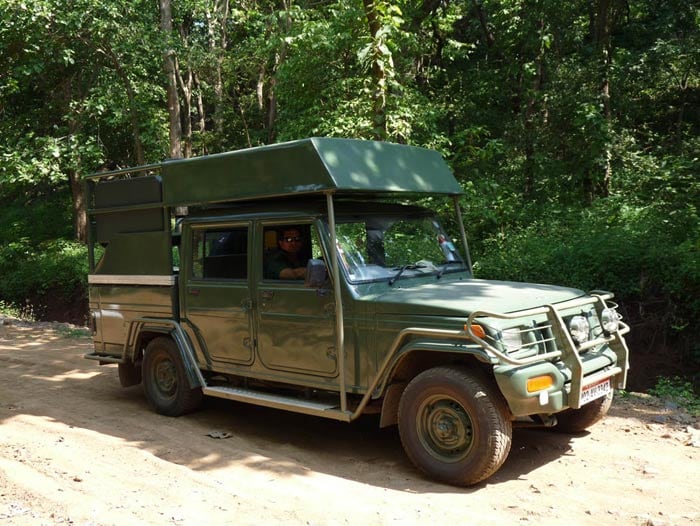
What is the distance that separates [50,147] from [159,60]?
316 cm

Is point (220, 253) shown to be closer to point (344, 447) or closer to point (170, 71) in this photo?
point (344, 447)

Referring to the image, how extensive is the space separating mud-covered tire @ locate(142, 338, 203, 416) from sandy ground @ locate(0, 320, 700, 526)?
14 centimetres


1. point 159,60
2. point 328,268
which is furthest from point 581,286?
point 159,60

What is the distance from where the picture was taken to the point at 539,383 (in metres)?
4.70

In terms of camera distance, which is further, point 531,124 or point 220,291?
point 531,124

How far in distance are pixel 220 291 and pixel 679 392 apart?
16.2 feet

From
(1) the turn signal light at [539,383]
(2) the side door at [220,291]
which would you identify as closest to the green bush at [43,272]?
(2) the side door at [220,291]

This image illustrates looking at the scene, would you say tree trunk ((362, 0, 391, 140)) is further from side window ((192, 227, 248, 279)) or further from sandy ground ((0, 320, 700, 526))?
sandy ground ((0, 320, 700, 526))

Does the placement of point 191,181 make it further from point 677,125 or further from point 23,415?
point 677,125

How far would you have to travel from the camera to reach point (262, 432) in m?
6.52

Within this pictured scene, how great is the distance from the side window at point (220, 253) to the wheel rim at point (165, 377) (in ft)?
3.56

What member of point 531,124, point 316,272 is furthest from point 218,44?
point 316,272

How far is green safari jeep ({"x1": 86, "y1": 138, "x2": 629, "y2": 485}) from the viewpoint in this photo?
4.88 meters

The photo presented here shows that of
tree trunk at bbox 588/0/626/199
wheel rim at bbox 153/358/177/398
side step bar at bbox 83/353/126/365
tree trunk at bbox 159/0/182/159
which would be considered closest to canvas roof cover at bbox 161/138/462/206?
wheel rim at bbox 153/358/177/398
